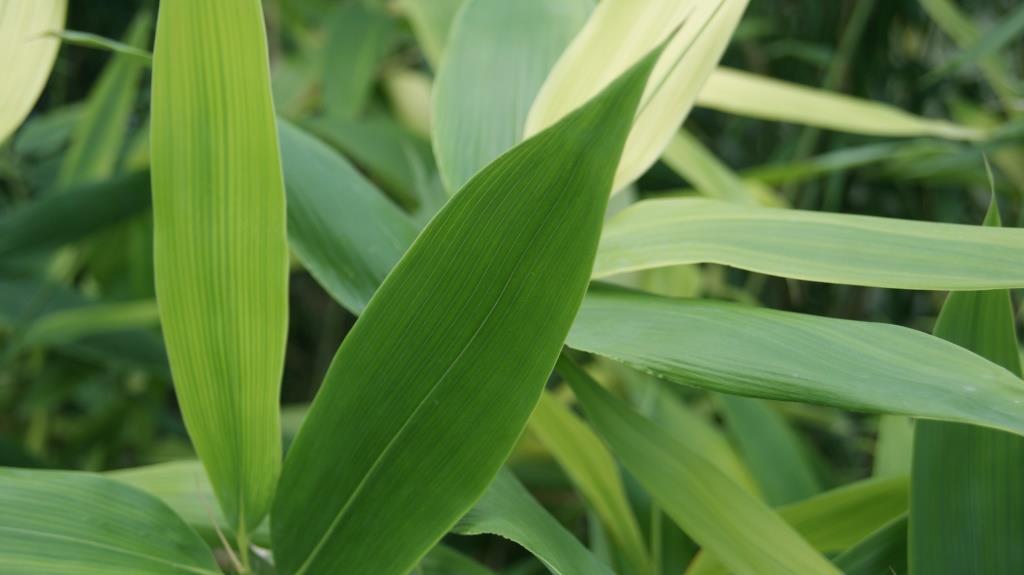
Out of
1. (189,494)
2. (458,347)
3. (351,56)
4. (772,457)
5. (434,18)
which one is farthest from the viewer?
(351,56)

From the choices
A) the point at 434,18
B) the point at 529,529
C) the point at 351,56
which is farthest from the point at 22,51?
the point at 351,56

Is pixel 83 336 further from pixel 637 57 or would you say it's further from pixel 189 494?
pixel 637 57

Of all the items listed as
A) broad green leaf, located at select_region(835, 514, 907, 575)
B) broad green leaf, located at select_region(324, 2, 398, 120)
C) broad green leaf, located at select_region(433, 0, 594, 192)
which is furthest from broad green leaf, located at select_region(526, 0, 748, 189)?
broad green leaf, located at select_region(324, 2, 398, 120)

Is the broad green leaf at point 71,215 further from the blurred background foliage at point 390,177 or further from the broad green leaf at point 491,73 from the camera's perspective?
the broad green leaf at point 491,73

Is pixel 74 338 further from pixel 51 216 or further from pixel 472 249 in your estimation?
pixel 472 249

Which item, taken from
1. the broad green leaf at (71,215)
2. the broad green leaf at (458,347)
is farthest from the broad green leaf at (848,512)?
the broad green leaf at (71,215)
